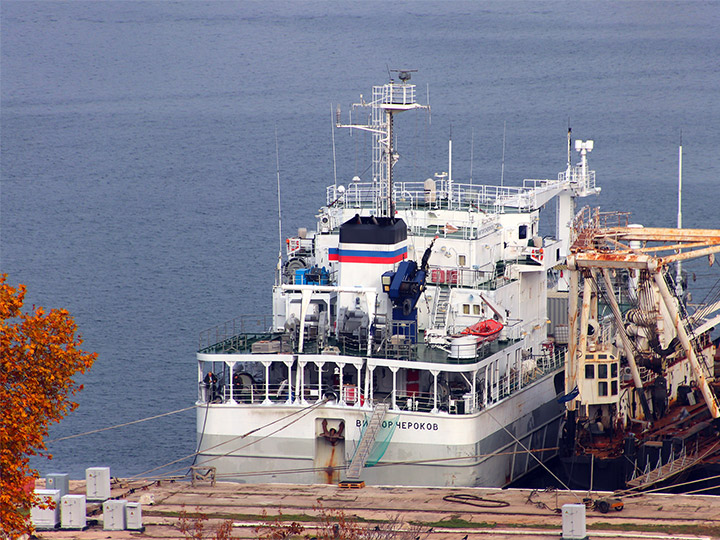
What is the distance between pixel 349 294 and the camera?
45.2 meters

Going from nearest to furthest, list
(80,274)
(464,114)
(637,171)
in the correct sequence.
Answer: (80,274), (637,171), (464,114)

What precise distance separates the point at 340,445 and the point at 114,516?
9702 mm

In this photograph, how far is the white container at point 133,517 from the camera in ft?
112

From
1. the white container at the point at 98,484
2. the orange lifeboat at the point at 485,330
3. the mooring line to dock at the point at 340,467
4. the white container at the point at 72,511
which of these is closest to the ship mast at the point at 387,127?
the orange lifeboat at the point at 485,330

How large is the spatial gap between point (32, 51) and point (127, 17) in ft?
87.6

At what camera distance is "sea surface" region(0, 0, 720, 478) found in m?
69.5

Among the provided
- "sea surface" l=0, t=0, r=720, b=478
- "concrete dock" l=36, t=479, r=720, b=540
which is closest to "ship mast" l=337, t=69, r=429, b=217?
"concrete dock" l=36, t=479, r=720, b=540

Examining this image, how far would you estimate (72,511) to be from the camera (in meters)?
34.4

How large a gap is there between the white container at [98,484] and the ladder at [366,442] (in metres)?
7.27

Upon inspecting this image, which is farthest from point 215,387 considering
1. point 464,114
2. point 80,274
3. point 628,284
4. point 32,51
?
point 32,51

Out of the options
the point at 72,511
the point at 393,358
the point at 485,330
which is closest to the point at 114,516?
the point at 72,511

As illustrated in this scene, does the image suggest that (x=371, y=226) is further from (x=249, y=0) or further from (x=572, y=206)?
(x=249, y=0)

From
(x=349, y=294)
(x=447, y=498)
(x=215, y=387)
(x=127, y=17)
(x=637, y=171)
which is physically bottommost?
(x=447, y=498)

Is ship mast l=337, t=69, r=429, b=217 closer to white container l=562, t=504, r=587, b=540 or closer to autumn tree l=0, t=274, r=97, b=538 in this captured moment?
white container l=562, t=504, r=587, b=540
